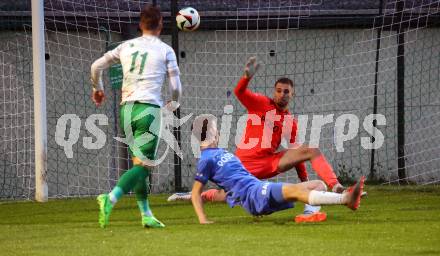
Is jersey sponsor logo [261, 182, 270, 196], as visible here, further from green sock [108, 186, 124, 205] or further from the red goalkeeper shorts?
the red goalkeeper shorts

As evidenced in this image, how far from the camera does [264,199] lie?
8422 mm

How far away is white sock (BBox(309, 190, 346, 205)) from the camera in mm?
7977

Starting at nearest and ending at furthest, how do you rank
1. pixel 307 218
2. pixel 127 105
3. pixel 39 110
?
pixel 127 105, pixel 307 218, pixel 39 110

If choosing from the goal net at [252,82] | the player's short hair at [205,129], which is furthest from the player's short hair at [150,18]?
the goal net at [252,82]

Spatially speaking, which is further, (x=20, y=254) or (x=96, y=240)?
(x=96, y=240)

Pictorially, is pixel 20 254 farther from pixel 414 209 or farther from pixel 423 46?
pixel 423 46

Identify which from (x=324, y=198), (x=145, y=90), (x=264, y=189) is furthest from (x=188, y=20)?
(x=324, y=198)

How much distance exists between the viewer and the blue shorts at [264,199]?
835 centimetres

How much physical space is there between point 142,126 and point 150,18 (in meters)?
0.97

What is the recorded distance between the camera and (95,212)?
36.9 ft

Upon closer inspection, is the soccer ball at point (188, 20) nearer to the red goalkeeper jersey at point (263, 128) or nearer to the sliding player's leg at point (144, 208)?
the red goalkeeper jersey at point (263, 128)

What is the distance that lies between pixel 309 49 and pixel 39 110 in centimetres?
452

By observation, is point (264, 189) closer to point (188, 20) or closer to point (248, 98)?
point (248, 98)

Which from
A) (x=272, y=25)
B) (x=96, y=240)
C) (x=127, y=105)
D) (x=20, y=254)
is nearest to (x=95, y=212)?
(x=127, y=105)
